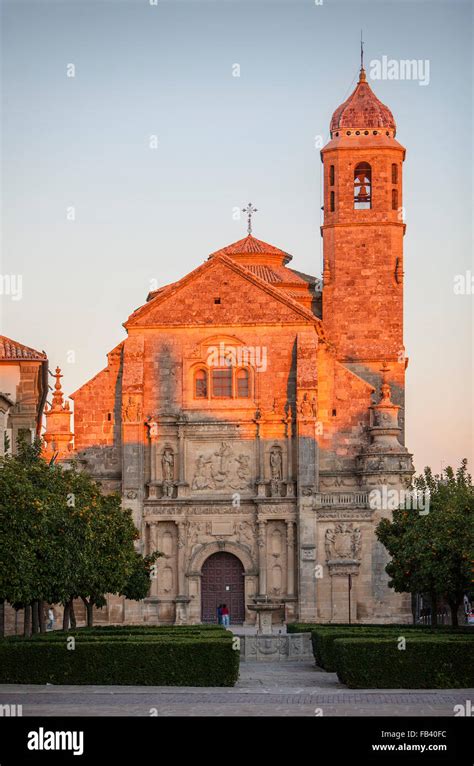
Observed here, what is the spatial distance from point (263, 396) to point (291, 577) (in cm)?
825

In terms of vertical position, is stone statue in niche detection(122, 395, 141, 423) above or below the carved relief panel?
above

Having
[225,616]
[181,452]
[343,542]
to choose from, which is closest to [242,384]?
[181,452]

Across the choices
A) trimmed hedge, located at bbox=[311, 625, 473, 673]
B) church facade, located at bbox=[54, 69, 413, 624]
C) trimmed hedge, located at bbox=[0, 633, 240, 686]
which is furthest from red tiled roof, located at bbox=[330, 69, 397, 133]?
trimmed hedge, located at bbox=[0, 633, 240, 686]

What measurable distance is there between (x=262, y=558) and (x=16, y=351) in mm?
17136

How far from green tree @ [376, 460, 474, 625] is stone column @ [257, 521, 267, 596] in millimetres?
11992

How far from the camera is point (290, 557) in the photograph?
242 feet

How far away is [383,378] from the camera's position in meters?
78.5

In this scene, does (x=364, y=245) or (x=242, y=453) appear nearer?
(x=242, y=453)

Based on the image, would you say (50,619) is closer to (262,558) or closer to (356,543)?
(262,558)

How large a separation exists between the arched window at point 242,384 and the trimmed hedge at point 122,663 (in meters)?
33.3

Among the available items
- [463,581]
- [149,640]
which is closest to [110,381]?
[463,581]

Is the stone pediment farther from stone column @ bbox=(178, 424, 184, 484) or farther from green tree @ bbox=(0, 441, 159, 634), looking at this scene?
green tree @ bbox=(0, 441, 159, 634)

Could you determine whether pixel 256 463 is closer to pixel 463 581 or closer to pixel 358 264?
pixel 358 264

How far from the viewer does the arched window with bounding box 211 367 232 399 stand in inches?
2975
